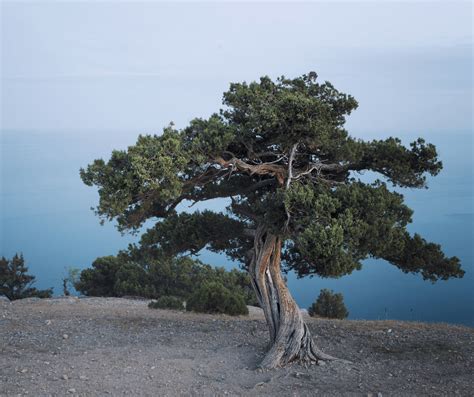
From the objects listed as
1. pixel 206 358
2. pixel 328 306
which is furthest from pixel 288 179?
pixel 328 306

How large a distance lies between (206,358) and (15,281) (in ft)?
71.9

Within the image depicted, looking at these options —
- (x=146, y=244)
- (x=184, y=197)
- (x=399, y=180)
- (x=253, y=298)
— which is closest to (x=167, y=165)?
(x=184, y=197)

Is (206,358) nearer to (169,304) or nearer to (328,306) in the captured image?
(169,304)

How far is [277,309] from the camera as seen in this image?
11898mm

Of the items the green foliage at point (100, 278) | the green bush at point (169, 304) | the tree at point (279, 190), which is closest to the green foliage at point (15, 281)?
the green foliage at point (100, 278)

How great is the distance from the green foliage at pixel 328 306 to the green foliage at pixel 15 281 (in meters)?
14.3

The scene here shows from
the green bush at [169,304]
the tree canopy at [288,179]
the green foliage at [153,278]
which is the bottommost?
the green bush at [169,304]

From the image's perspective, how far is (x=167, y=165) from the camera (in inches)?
370

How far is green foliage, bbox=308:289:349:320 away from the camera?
80.8ft

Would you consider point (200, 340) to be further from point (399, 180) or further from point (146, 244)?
point (399, 180)

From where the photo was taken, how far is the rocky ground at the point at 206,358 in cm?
991

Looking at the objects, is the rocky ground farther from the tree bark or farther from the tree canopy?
the tree canopy

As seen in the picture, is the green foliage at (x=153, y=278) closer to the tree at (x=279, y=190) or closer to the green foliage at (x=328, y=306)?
the green foliage at (x=328, y=306)

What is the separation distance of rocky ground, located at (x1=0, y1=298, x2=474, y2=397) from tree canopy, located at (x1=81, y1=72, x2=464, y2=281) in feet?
6.55
